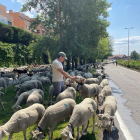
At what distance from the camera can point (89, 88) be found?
21.4ft

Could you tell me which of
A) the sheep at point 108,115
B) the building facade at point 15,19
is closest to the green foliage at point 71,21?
the sheep at point 108,115

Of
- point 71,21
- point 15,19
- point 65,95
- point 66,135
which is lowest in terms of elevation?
point 66,135

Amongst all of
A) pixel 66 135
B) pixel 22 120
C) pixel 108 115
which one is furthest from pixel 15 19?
pixel 66 135

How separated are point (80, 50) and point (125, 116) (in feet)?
38.6

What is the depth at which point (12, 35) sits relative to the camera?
31.2 meters

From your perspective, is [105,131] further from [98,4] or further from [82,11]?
[98,4]

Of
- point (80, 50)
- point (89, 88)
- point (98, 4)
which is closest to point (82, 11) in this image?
point (98, 4)

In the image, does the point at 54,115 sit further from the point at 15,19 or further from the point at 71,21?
the point at 15,19

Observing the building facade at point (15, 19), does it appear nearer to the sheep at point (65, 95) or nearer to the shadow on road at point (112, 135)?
the sheep at point (65, 95)

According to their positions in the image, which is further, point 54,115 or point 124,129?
point 124,129

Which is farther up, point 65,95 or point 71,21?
point 71,21

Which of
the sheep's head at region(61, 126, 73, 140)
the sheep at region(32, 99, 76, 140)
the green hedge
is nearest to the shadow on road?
the sheep at region(32, 99, 76, 140)

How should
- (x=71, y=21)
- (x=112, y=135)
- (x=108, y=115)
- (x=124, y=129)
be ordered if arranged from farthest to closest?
(x=71, y=21) → (x=124, y=129) → (x=112, y=135) → (x=108, y=115)

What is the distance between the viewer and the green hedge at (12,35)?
29.2 metres
